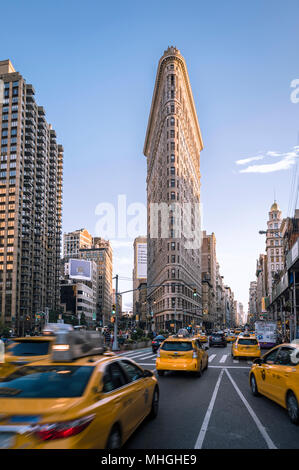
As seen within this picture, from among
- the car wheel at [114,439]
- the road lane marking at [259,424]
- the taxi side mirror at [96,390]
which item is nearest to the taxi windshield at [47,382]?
the taxi side mirror at [96,390]

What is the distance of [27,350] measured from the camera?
10617 mm

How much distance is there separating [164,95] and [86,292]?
84380 mm

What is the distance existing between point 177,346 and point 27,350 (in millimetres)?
6531

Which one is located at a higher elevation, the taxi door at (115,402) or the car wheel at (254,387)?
the taxi door at (115,402)

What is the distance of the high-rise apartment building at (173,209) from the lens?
8625cm

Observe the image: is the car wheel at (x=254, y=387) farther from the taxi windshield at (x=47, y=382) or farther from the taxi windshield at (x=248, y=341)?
the taxi windshield at (x=248, y=341)

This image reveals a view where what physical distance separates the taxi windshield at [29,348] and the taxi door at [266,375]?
584 centimetres

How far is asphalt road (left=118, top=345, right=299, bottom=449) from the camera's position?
6.46 m

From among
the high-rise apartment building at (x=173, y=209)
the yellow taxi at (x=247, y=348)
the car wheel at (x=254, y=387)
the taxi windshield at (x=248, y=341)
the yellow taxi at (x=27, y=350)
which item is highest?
the high-rise apartment building at (x=173, y=209)

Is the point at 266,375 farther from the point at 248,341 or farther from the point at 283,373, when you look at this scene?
the point at 248,341

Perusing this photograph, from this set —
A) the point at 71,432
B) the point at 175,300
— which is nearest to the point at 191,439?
the point at 71,432

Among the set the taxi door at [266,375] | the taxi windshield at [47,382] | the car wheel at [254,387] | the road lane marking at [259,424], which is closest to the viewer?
the taxi windshield at [47,382]

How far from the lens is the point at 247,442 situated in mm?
6543

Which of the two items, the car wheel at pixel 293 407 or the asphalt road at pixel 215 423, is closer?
the asphalt road at pixel 215 423
